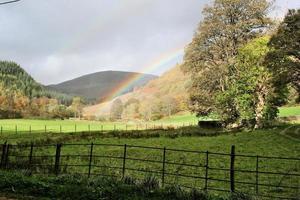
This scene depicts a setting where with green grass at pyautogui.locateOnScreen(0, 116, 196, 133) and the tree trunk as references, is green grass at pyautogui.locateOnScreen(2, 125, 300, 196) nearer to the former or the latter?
the tree trunk

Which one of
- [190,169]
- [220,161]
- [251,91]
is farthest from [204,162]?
[251,91]

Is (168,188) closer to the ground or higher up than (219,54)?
closer to the ground

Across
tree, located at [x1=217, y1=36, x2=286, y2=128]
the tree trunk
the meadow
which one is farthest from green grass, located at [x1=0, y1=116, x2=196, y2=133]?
the meadow

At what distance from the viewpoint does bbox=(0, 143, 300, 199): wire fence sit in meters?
17.9

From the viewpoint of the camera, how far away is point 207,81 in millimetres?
62219

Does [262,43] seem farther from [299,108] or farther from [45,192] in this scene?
[299,108]

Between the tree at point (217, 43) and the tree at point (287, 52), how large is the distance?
15.2 metres

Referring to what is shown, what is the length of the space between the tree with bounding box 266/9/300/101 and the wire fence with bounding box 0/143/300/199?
1839 centimetres

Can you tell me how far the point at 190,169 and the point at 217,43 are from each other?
41581mm

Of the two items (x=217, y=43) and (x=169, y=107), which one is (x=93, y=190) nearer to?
(x=217, y=43)

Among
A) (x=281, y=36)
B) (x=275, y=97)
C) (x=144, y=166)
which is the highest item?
(x=281, y=36)

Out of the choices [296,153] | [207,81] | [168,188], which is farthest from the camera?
[207,81]

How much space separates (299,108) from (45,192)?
105m

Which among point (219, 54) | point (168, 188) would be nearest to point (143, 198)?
point (168, 188)
